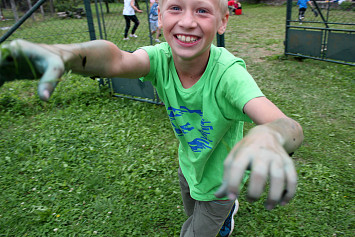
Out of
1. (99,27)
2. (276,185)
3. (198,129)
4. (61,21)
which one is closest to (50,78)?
(276,185)

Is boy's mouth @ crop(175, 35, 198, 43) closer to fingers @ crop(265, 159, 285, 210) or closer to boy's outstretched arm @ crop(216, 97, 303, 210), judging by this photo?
boy's outstretched arm @ crop(216, 97, 303, 210)

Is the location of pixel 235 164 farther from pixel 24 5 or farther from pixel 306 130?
pixel 24 5

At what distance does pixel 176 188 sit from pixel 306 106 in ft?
8.73

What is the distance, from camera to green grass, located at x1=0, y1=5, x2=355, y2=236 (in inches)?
108

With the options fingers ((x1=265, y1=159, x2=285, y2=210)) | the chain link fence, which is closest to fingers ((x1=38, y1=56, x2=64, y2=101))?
fingers ((x1=265, y1=159, x2=285, y2=210))

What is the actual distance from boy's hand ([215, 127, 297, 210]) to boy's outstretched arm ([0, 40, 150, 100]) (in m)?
0.61

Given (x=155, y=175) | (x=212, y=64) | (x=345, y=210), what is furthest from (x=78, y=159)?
(x=345, y=210)

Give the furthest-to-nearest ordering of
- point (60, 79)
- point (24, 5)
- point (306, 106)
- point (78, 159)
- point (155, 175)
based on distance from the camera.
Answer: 1. point (24, 5)
2. point (306, 106)
3. point (78, 159)
4. point (155, 175)
5. point (60, 79)

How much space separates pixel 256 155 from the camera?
0.80 m

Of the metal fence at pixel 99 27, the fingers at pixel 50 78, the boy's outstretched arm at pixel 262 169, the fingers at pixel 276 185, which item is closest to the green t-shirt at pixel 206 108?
the boy's outstretched arm at pixel 262 169

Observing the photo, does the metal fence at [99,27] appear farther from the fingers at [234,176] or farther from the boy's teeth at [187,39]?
the fingers at [234,176]

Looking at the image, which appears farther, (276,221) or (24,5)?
(24,5)

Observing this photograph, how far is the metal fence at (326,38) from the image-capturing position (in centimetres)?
591

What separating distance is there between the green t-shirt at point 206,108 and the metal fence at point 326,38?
5101 mm
